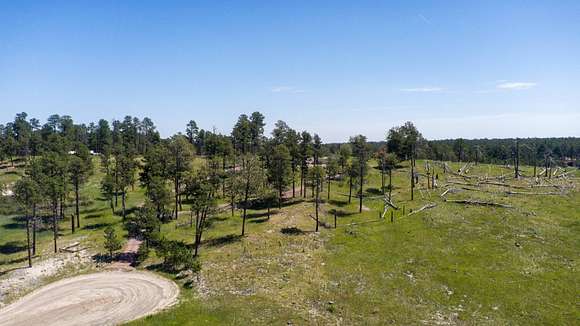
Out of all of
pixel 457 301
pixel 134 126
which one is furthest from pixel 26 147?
pixel 457 301

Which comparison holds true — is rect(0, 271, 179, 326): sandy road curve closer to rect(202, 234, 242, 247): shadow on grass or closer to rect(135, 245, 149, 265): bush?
rect(135, 245, 149, 265): bush

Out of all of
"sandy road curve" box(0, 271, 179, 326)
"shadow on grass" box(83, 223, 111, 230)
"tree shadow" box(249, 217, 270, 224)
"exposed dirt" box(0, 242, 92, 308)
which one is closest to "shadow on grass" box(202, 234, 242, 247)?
"tree shadow" box(249, 217, 270, 224)

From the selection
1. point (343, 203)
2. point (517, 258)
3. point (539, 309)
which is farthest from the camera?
point (343, 203)

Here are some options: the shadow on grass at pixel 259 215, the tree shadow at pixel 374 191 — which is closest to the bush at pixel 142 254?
the shadow on grass at pixel 259 215

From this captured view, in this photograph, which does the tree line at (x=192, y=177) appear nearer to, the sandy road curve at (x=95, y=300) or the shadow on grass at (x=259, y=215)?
the shadow on grass at (x=259, y=215)

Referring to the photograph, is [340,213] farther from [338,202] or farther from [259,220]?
[259,220]

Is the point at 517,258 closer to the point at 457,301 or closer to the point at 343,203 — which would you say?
the point at 457,301
